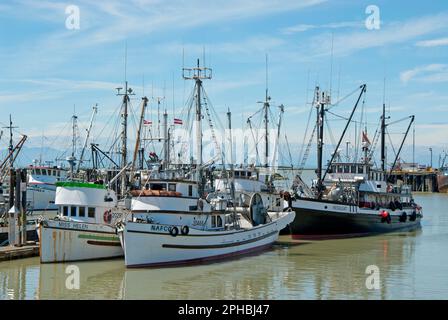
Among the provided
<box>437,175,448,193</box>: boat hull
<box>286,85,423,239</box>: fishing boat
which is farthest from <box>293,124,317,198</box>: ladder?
<box>437,175,448,193</box>: boat hull

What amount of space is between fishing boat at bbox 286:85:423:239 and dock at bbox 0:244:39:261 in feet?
59.8

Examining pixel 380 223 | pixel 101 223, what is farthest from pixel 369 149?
pixel 101 223

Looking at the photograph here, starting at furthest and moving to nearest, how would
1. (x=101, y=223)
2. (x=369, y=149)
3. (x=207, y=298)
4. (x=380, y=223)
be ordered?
(x=369, y=149) → (x=380, y=223) → (x=101, y=223) → (x=207, y=298)

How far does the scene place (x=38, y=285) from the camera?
29828 mm

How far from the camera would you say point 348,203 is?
5109 centimetres

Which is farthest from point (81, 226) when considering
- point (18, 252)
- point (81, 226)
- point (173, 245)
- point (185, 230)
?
point (185, 230)

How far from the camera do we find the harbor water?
28250 mm

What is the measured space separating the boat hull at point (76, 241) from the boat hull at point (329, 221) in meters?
16.3

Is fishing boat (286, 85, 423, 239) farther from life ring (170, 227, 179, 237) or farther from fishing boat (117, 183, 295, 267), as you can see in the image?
life ring (170, 227, 179, 237)

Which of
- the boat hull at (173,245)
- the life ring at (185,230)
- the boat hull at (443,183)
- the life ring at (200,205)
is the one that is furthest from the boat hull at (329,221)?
the boat hull at (443,183)

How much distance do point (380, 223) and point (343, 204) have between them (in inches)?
205

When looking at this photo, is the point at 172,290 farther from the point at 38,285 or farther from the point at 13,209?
the point at 13,209

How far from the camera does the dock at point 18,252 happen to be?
3484cm

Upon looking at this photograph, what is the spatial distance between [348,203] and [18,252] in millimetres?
25141
